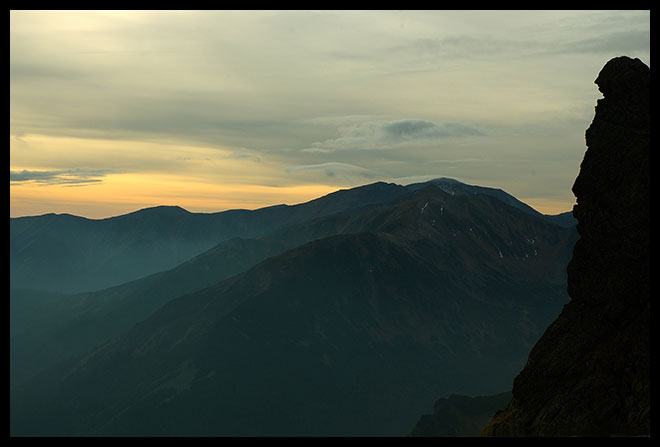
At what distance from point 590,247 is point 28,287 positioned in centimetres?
20956

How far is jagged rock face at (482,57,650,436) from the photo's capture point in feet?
123

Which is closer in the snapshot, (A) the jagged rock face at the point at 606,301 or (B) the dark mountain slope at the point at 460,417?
(A) the jagged rock face at the point at 606,301

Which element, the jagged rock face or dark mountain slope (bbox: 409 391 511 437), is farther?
dark mountain slope (bbox: 409 391 511 437)

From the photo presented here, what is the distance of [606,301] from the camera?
1631 inches

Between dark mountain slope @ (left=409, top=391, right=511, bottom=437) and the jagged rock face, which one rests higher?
the jagged rock face

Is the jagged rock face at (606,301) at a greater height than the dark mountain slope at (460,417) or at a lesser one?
greater

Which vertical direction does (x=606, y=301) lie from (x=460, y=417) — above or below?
above

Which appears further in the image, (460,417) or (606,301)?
(460,417)

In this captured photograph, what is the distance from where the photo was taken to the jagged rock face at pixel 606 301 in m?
37.4

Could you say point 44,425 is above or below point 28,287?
below
